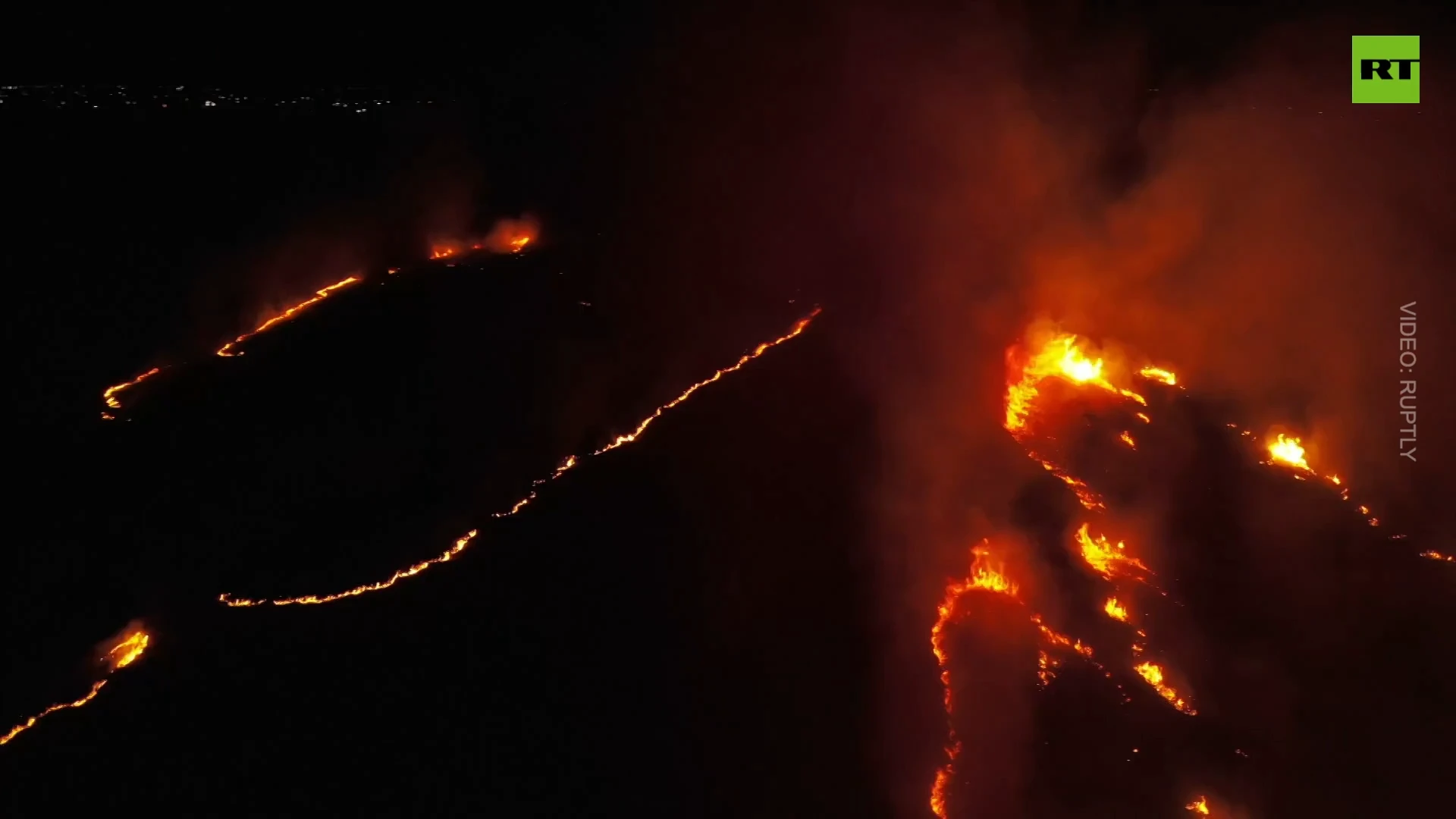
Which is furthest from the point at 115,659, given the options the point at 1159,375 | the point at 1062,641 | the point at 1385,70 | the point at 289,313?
the point at 1385,70

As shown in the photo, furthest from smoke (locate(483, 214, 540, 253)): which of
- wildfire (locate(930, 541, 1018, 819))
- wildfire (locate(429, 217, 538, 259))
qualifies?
wildfire (locate(930, 541, 1018, 819))

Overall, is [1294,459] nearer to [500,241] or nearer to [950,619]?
[950,619]

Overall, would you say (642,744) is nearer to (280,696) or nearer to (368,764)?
(368,764)

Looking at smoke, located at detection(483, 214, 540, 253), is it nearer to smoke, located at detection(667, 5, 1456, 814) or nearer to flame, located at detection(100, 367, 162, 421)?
smoke, located at detection(667, 5, 1456, 814)

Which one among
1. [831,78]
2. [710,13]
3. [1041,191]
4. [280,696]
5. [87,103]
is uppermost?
[87,103]

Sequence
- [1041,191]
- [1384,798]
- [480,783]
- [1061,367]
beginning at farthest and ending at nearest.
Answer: [1041,191]
[1061,367]
[1384,798]
[480,783]

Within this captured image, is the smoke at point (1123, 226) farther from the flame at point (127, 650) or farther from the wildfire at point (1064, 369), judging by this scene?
the flame at point (127, 650)

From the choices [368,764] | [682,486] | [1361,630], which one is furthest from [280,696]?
[1361,630]
